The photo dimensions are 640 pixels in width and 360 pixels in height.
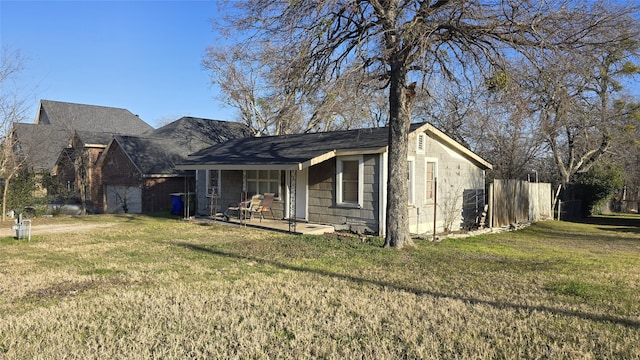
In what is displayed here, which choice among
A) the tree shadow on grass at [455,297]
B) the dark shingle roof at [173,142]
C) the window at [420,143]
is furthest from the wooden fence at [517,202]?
the dark shingle roof at [173,142]

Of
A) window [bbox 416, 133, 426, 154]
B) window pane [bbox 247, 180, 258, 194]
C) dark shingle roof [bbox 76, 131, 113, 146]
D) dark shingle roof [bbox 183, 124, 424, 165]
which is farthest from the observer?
dark shingle roof [bbox 76, 131, 113, 146]

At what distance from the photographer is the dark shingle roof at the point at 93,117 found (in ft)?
129

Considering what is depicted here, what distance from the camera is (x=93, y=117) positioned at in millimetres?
40844

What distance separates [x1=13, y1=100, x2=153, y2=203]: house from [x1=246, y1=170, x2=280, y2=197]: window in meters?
8.60

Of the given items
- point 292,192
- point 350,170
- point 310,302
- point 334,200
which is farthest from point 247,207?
point 310,302

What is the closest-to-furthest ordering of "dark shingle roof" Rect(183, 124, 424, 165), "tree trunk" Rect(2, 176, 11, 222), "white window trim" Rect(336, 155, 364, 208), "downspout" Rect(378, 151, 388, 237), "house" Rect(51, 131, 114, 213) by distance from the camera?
"downspout" Rect(378, 151, 388, 237)
"white window trim" Rect(336, 155, 364, 208)
"dark shingle roof" Rect(183, 124, 424, 165)
"tree trunk" Rect(2, 176, 11, 222)
"house" Rect(51, 131, 114, 213)

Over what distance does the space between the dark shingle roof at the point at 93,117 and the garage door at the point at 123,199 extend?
584 inches

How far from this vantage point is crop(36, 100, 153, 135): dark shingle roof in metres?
39.4

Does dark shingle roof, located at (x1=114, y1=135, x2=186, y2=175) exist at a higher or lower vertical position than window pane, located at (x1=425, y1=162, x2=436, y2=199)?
higher

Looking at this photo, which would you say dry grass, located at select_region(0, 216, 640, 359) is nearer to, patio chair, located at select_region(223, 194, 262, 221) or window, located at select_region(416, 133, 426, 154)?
patio chair, located at select_region(223, 194, 262, 221)

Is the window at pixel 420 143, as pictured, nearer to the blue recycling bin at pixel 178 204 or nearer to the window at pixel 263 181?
the window at pixel 263 181

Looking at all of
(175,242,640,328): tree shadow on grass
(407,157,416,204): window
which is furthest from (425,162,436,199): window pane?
(175,242,640,328): tree shadow on grass

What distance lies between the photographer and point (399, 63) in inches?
391

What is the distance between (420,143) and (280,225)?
527cm
